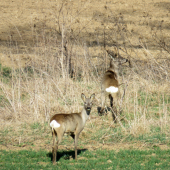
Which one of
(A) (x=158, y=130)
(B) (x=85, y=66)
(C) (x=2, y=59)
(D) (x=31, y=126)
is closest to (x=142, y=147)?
(A) (x=158, y=130)

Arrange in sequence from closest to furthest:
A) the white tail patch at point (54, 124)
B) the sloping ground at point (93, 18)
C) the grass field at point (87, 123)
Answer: the white tail patch at point (54, 124) → the grass field at point (87, 123) → the sloping ground at point (93, 18)

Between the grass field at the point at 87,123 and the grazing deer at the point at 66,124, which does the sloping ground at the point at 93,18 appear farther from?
the grazing deer at the point at 66,124

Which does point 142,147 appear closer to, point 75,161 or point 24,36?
point 75,161

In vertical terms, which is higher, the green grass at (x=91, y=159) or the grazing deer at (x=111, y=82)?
the grazing deer at (x=111, y=82)

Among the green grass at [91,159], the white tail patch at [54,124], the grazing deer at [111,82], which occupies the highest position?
the grazing deer at [111,82]

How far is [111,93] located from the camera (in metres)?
9.43

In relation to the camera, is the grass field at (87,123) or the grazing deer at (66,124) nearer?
the grazing deer at (66,124)

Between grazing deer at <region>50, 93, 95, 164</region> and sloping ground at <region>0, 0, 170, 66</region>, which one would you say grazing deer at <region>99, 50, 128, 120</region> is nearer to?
grazing deer at <region>50, 93, 95, 164</region>

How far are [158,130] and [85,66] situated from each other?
12.9ft

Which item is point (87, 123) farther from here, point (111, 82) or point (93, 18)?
point (93, 18)

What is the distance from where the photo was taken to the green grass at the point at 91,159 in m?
6.50

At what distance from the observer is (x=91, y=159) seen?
6902mm

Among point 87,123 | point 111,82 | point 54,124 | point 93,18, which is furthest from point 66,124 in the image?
point 93,18

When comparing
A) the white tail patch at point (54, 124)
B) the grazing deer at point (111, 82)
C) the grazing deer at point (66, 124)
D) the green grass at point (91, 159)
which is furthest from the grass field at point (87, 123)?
the white tail patch at point (54, 124)
